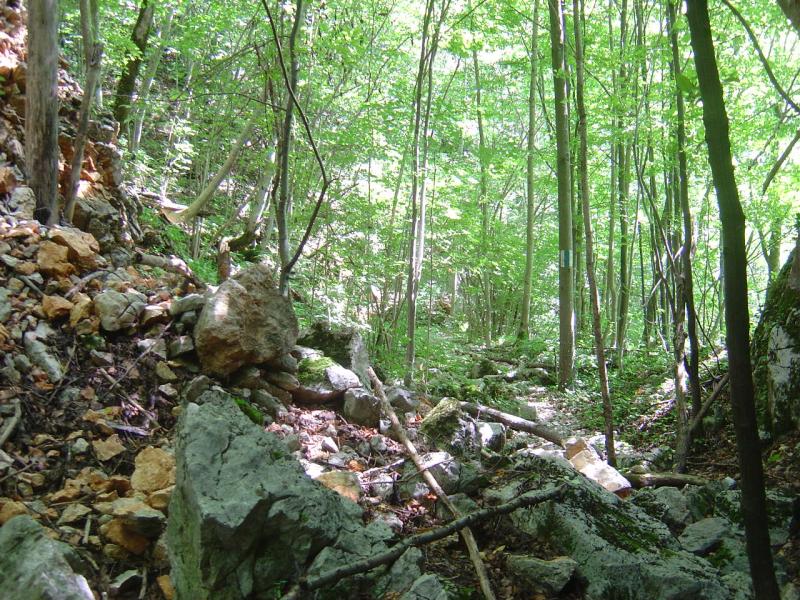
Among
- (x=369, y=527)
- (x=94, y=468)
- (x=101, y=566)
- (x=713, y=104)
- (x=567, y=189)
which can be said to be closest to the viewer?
(x=713, y=104)

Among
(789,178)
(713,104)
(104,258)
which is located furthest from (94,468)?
(789,178)

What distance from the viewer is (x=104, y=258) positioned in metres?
5.61

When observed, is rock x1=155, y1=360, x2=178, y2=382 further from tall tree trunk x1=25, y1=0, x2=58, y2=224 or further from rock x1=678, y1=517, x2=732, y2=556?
rock x1=678, y1=517, x2=732, y2=556

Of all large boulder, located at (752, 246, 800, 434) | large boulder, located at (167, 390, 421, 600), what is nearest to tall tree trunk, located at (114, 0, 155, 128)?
large boulder, located at (167, 390, 421, 600)

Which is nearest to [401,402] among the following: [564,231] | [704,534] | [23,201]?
[704,534]

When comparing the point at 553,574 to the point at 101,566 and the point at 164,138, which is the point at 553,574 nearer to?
the point at 101,566

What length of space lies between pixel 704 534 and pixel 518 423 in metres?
3.21

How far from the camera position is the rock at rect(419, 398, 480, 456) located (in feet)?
16.0

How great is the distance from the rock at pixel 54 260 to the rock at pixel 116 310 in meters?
0.49

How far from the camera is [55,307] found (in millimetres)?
4461

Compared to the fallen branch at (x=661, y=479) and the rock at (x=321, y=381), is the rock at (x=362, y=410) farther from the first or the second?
the fallen branch at (x=661, y=479)

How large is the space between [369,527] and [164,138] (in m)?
14.6

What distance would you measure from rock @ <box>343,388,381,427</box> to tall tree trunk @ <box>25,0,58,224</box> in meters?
3.77

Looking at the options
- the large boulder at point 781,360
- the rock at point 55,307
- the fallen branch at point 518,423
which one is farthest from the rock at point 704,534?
the rock at point 55,307
